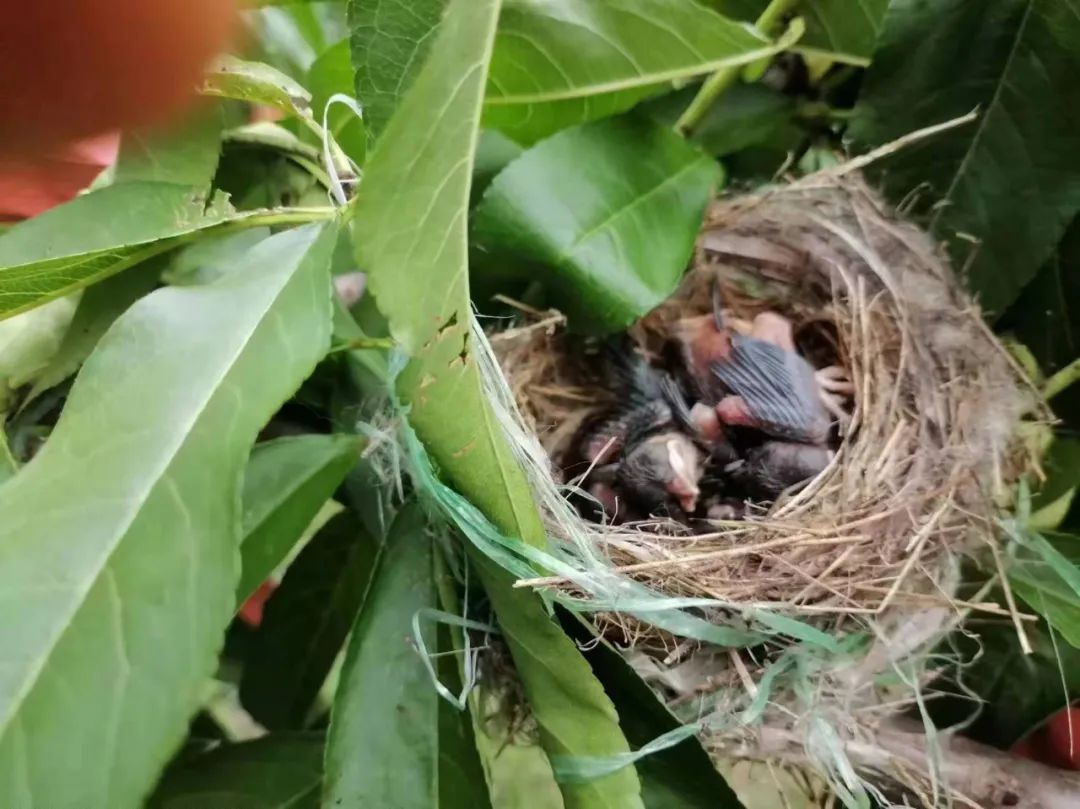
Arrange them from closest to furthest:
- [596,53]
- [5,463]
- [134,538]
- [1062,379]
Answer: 1. [134,538]
2. [5,463]
3. [596,53]
4. [1062,379]

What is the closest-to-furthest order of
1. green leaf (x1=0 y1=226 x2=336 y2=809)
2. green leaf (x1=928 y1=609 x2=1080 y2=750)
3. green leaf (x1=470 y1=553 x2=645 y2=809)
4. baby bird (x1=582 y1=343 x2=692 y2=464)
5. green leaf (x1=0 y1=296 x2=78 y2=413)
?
green leaf (x1=0 y1=226 x2=336 y2=809) < green leaf (x1=470 y1=553 x2=645 y2=809) < green leaf (x1=0 y1=296 x2=78 y2=413) < green leaf (x1=928 y1=609 x2=1080 y2=750) < baby bird (x1=582 y1=343 x2=692 y2=464)

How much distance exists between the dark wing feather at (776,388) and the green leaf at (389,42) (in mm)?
411

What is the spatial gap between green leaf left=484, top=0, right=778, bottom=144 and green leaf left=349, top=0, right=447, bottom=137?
0.14 meters

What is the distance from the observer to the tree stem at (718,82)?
0.66 m

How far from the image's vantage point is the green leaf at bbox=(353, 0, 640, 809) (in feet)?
1.19

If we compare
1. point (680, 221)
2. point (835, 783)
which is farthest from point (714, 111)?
point (835, 783)

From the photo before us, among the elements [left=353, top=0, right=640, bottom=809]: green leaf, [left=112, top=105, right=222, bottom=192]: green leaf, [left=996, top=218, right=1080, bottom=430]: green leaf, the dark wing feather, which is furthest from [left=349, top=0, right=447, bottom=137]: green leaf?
[left=996, top=218, right=1080, bottom=430]: green leaf

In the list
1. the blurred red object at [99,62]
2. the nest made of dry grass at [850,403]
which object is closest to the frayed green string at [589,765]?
the nest made of dry grass at [850,403]

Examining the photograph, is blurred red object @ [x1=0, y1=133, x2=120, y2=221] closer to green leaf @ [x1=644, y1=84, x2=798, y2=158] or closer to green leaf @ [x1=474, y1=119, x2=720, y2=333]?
green leaf @ [x1=474, y1=119, x2=720, y2=333]

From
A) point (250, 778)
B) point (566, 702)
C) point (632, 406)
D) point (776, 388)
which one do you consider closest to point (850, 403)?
point (776, 388)

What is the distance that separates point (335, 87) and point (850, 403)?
0.49 metres

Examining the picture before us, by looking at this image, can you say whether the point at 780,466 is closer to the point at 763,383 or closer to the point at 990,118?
the point at 763,383

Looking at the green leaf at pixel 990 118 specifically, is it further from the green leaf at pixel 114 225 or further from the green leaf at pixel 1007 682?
the green leaf at pixel 114 225

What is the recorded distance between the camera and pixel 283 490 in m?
0.55
